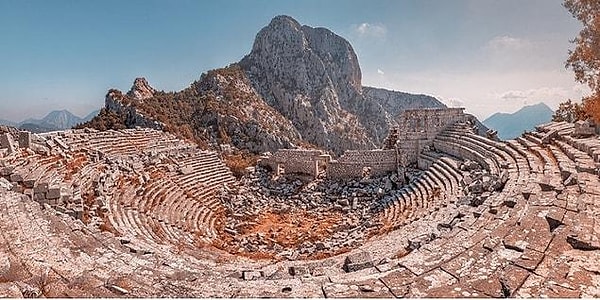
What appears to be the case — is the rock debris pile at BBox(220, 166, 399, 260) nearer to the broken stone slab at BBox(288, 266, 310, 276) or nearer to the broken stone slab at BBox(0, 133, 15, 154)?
the broken stone slab at BBox(288, 266, 310, 276)

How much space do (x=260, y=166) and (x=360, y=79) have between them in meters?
84.5

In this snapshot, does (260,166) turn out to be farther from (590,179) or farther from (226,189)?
(590,179)

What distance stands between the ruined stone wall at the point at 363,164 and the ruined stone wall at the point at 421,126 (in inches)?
33.7

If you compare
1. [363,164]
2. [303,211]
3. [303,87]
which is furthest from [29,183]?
[303,87]

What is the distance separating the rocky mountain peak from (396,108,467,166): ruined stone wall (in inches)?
1549

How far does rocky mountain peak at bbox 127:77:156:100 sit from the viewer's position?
50594 millimetres

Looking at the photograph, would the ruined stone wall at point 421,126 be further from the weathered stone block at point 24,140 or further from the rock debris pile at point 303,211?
the weathered stone block at point 24,140

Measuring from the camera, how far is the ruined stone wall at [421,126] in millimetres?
23484

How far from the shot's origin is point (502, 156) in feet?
51.7

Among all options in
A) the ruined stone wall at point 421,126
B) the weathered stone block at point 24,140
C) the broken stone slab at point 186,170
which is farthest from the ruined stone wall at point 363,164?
the weathered stone block at point 24,140

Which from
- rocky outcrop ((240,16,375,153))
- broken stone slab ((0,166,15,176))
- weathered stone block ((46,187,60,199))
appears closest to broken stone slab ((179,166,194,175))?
broken stone slab ((0,166,15,176))

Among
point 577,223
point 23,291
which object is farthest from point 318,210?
point 23,291

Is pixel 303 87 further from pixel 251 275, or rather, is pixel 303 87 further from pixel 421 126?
pixel 251 275

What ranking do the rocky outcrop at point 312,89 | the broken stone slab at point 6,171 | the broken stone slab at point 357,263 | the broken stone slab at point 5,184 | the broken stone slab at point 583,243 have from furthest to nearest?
the rocky outcrop at point 312,89
the broken stone slab at point 6,171
the broken stone slab at point 5,184
the broken stone slab at point 357,263
the broken stone slab at point 583,243
